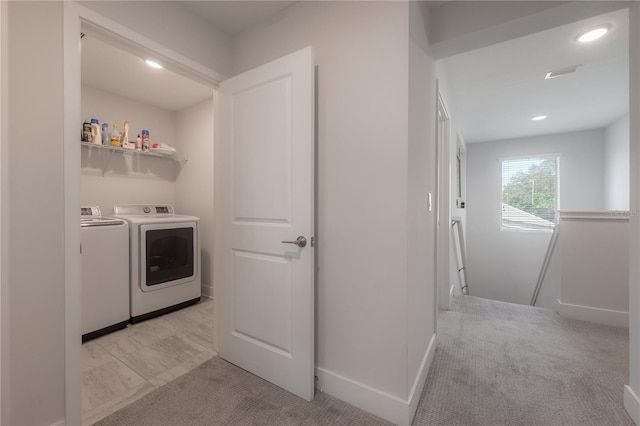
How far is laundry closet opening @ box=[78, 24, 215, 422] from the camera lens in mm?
1811

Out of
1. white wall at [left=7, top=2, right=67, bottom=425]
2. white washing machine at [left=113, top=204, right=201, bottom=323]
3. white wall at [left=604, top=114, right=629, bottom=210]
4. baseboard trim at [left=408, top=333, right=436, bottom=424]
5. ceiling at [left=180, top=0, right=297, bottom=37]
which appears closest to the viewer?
white wall at [left=7, top=2, right=67, bottom=425]

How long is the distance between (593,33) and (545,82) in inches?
36.3

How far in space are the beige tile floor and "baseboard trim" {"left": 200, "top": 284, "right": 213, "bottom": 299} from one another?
58 centimetres

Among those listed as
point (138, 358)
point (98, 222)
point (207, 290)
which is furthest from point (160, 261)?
point (138, 358)

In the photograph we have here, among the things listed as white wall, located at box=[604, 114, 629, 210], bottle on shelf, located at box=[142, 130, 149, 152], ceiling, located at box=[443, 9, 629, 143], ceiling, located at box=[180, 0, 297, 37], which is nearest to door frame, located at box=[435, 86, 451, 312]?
ceiling, located at box=[443, 9, 629, 143]

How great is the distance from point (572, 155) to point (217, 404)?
20.4ft

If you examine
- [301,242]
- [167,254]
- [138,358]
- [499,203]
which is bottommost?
[138,358]

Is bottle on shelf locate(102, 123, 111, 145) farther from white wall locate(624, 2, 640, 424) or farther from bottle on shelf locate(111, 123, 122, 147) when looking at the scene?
white wall locate(624, 2, 640, 424)

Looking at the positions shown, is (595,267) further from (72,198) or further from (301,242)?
(72,198)

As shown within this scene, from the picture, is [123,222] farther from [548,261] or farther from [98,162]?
[548,261]

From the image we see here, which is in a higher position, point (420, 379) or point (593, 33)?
point (593, 33)

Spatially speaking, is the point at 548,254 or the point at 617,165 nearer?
the point at 548,254

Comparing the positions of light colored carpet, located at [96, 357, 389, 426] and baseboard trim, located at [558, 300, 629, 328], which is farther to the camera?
baseboard trim, located at [558, 300, 629, 328]

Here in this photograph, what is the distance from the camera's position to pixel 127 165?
3197mm
